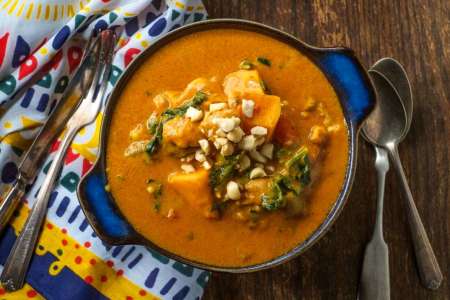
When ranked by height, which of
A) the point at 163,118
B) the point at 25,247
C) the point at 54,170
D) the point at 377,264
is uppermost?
the point at 163,118

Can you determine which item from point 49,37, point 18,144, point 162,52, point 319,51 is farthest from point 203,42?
point 18,144

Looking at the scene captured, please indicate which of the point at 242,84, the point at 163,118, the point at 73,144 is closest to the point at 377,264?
the point at 242,84

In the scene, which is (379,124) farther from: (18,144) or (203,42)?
(18,144)

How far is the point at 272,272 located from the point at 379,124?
889mm

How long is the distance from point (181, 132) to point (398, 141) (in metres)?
1.15

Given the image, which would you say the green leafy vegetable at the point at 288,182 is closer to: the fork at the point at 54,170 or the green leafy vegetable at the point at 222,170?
the green leafy vegetable at the point at 222,170

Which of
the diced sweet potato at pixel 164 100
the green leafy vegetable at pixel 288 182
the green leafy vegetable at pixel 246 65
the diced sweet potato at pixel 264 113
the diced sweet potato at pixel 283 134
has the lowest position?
the green leafy vegetable at pixel 288 182

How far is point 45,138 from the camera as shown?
8.28 ft

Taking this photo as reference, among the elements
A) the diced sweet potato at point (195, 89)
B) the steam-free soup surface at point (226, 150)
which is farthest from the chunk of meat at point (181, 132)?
the diced sweet potato at point (195, 89)

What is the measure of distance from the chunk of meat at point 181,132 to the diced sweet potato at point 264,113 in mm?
196

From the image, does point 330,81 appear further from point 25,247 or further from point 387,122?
point 25,247

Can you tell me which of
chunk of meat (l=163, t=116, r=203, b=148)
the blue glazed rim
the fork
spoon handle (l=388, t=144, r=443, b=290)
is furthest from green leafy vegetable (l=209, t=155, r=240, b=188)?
spoon handle (l=388, t=144, r=443, b=290)

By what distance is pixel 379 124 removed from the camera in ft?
8.38

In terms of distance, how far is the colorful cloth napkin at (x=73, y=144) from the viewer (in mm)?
2449
